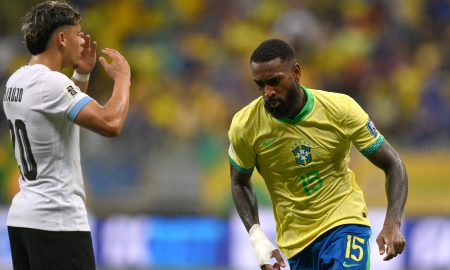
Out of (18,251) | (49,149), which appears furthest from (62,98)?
(18,251)

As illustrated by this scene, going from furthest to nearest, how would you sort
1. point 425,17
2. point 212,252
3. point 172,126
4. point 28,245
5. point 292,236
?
point 425,17, point 172,126, point 212,252, point 292,236, point 28,245

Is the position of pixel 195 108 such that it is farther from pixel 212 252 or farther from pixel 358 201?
pixel 358 201

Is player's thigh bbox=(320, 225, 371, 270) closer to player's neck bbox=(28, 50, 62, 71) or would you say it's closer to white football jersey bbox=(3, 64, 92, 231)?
white football jersey bbox=(3, 64, 92, 231)

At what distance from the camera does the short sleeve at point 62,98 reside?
5253 millimetres

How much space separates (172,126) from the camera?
14.1m

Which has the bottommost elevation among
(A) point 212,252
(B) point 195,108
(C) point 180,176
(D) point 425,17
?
(A) point 212,252

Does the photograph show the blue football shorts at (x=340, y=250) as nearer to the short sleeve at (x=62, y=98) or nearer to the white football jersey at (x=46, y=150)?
the white football jersey at (x=46, y=150)

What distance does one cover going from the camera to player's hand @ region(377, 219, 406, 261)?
5414mm

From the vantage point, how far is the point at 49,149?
5336 millimetres

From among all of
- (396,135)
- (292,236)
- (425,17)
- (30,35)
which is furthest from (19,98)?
(425,17)

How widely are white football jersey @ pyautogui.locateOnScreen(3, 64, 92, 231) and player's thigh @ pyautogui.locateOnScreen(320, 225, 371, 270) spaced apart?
1.50m

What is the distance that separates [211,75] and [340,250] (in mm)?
9627

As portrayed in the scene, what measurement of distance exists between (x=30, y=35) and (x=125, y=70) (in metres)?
0.56

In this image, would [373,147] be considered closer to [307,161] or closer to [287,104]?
[307,161]
